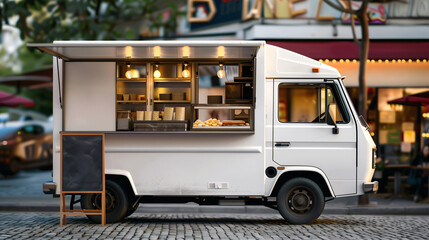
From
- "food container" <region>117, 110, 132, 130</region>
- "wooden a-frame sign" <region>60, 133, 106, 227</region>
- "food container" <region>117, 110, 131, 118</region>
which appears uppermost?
"food container" <region>117, 110, 131, 118</region>

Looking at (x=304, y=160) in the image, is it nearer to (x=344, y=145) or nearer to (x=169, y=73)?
(x=344, y=145)

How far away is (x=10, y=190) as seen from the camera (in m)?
16.6

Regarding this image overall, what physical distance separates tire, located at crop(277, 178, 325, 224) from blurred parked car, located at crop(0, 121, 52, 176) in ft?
41.1

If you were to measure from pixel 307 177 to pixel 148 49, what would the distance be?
3.30m

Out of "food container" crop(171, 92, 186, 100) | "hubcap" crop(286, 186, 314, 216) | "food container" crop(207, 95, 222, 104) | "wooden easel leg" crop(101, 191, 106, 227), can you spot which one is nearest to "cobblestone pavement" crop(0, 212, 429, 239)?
"wooden easel leg" crop(101, 191, 106, 227)

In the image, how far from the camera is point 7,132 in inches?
815

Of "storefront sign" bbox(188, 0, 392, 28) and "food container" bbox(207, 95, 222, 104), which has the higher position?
"storefront sign" bbox(188, 0, 392, 28)

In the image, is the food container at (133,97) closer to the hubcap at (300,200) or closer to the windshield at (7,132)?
the hubcap at (300,200)

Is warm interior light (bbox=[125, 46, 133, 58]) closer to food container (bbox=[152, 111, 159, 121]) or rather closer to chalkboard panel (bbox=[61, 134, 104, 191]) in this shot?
food container (bbox=[152, 111, 159, 121])

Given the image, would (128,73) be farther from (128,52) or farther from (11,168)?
(11,168)

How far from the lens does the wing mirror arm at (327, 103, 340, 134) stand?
10.1 m

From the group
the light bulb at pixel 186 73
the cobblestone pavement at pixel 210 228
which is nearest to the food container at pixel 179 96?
the light bulb at pixel 186 73

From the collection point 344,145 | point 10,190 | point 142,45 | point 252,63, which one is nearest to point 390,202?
point 344,145

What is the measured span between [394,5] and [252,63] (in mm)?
8953
